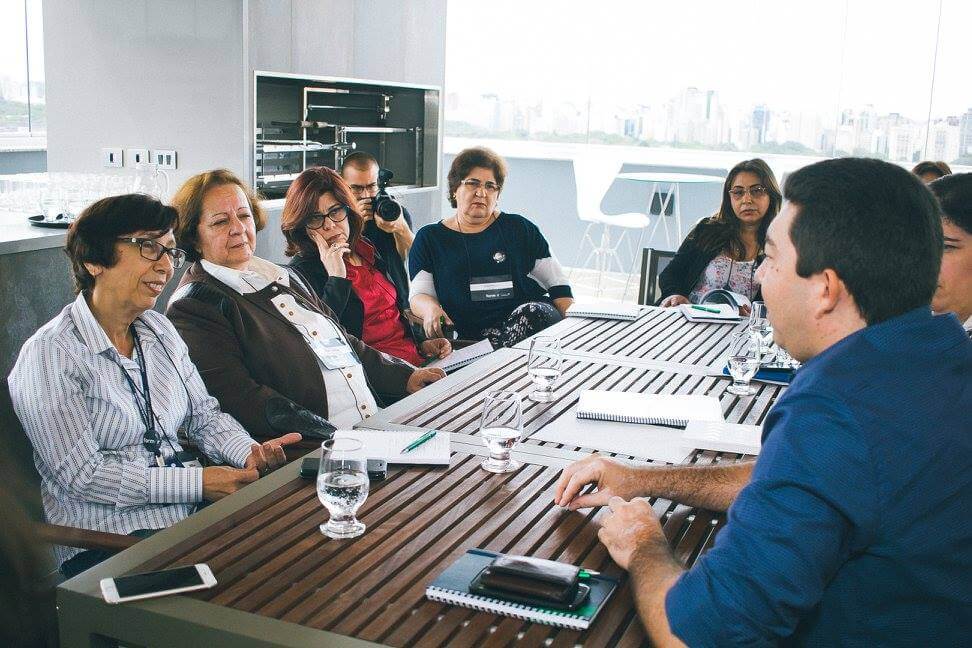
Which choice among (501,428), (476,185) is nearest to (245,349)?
(501,428)

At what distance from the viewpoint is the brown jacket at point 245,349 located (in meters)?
2.65

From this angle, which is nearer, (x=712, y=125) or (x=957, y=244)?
(x=957, y=244)

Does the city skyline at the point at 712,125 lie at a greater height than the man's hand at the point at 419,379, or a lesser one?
greater

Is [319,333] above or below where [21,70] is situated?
below

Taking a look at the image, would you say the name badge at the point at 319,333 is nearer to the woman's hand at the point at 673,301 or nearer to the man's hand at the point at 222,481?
the man's hand at the point at 222,481

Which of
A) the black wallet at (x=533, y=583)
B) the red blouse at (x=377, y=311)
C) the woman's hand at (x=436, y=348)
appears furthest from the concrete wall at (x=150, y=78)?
the black wallet at (x=533, y=583)

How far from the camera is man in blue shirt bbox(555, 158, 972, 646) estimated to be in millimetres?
1176

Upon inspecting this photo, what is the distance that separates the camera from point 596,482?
179cm

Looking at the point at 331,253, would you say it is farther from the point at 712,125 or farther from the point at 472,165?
the point at 712,125

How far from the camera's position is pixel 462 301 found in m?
4.26

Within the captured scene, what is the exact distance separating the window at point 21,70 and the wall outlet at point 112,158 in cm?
347

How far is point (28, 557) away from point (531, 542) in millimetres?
893

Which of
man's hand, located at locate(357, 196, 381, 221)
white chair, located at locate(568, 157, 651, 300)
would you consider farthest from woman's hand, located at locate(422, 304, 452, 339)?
white chair, located at locate(568, 157, 651, 300)

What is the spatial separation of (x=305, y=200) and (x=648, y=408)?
1.72 meters
